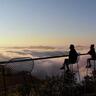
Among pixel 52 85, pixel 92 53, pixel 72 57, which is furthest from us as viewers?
pixel 92 53

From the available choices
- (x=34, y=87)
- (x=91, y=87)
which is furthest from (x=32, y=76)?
(x=91, y=87)

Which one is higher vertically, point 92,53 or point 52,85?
point 92,53

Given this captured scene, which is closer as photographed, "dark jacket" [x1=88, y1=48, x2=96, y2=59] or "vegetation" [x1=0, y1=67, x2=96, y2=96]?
"vegetation" [x1=0, y1=67, x2=96, y2=96]

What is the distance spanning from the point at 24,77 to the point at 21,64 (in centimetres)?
29

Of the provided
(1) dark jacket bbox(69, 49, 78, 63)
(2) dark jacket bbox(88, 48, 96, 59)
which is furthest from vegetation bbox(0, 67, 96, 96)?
(2) dark jacket bbox(88, 48, 96, 59)

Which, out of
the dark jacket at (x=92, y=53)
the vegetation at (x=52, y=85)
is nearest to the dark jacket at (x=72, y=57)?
the vegetation at (x=52, y=85)

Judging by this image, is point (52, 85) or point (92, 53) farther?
point (92, 53)

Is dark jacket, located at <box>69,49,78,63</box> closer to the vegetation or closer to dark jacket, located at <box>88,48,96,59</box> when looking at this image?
the vegetation

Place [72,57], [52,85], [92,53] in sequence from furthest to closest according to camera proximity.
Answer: [92,53]
[72,57]
[52,85]

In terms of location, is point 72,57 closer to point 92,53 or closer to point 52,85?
point 92,53

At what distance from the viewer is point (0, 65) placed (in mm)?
10773

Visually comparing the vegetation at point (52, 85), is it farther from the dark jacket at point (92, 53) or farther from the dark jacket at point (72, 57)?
the dark jacket at point (92, 53)

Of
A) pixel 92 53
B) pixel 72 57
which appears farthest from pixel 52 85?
pixel 92 53

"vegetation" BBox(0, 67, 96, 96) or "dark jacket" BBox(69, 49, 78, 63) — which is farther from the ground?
"dark jacket" BBox(69, 49, 78, 63)
